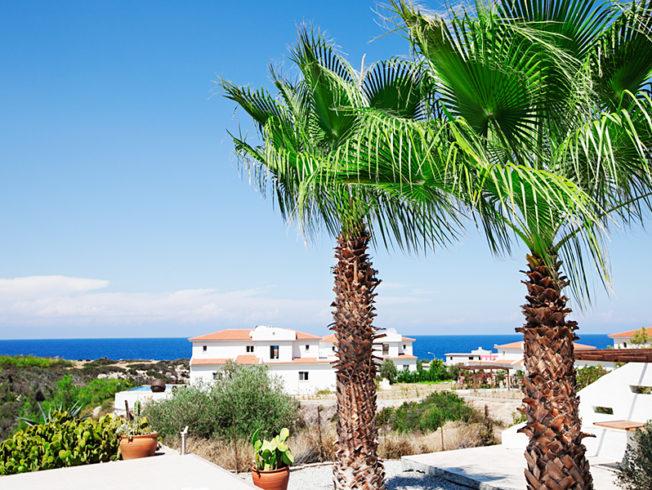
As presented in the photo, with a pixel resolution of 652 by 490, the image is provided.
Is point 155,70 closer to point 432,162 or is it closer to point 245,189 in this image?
point 245,189

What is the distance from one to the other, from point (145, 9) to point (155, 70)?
7.00 feet

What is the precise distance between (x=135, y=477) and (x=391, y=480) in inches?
210

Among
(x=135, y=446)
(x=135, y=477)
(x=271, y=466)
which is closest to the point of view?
(x=135, y=477)

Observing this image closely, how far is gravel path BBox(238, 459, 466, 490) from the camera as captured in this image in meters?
9.83

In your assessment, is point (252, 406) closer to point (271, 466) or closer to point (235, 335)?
point (271, 466)

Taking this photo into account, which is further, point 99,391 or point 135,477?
point 99,391

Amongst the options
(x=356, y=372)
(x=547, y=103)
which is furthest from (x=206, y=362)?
(x=547, y=103)

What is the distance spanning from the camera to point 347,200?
705 cm

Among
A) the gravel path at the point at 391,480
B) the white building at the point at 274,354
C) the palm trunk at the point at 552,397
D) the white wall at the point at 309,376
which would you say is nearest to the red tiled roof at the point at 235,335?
the white building at the point at 274,354

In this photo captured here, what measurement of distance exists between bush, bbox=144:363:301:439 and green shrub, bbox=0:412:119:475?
634cm

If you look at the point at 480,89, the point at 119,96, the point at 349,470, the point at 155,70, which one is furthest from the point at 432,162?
the point at 119,96

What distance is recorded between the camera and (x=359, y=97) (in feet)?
23.0

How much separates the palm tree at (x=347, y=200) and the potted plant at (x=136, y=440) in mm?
4291

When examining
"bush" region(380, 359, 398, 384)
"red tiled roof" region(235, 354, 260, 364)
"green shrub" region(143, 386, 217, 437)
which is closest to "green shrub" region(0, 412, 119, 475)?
"green shrub" region(143, 386, 217, 437)
